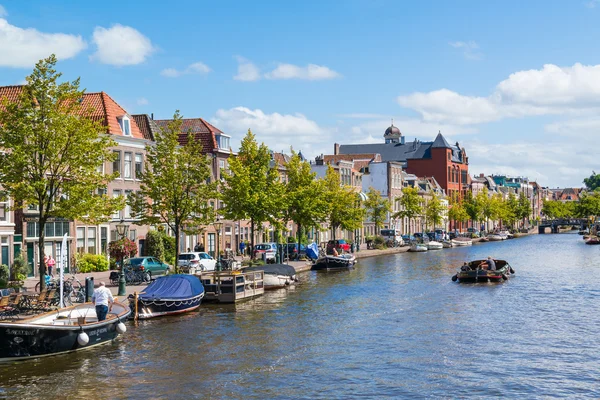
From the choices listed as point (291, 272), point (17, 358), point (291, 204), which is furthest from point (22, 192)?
point (291, 204)

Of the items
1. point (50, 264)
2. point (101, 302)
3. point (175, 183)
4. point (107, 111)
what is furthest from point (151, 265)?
point (101, 302)

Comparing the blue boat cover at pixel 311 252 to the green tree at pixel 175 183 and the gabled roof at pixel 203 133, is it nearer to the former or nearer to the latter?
the gabled roof at pixel 203 133

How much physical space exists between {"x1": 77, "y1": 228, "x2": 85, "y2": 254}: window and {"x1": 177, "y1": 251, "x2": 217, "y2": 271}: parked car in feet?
27.8

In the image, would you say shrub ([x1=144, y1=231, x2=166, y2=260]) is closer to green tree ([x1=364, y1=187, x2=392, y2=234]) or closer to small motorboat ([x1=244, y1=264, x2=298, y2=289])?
small motorboat ([x1=244, y1=264, x2=298, y2=289])

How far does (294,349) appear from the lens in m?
35.0

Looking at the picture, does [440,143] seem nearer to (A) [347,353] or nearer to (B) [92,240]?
(B) [92,240]

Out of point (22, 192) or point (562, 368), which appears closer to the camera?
point (562, 368)

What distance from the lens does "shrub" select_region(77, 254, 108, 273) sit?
61.3 metres

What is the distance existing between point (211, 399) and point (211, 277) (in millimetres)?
24742

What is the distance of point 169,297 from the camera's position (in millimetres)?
43500

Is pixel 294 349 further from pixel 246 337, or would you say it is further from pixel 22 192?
pixel 22 192

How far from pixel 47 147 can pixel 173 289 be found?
10.6m

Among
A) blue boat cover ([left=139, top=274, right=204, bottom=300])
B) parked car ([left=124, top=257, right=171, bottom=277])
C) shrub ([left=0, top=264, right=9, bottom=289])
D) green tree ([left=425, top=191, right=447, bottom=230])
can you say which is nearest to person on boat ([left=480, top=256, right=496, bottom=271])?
parked car ([left=124, top=257, right=171, bottom=277])

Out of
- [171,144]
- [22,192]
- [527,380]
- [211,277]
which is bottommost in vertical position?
[527,380]
